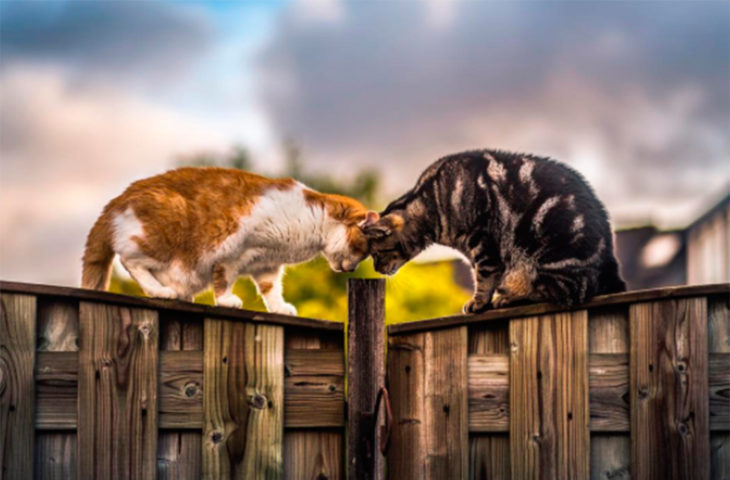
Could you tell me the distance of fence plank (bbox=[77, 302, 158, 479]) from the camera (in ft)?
10.1

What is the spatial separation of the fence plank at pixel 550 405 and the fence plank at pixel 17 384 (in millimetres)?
1977

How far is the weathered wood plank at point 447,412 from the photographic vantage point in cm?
314

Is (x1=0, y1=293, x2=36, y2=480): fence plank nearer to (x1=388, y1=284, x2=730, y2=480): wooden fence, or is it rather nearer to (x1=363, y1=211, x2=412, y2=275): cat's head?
(x1=388, y1=284, x2=730, y2=480): wooden fence

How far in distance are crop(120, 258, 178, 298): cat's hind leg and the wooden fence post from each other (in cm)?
83

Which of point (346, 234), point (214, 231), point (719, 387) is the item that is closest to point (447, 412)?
point (346, 234)

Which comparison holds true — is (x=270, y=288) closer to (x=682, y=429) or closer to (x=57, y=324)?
(x=57, y=324)

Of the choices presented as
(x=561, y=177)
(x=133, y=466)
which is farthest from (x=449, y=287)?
(x=133, y=466)

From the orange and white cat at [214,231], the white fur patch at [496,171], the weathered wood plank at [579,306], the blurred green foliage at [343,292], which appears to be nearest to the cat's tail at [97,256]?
the orange and white cat at [214,231]

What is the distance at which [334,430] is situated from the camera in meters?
3.17

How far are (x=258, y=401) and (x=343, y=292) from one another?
24.4 feet

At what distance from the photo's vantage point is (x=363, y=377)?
3.06m

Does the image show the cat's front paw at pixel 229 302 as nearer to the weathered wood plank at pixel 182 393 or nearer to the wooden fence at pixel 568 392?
the weathered wood plank at pixel 182 393

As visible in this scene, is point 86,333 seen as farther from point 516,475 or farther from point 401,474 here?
point 516,475

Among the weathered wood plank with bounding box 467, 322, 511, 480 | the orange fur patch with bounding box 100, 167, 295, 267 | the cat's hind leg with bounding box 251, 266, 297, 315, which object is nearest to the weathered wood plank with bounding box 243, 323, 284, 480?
the orange fur patch with bounding box 100, 167, 295, 267
